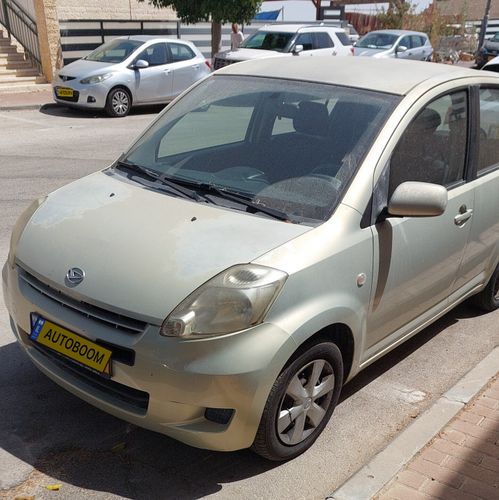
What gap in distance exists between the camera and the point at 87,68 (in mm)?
13883

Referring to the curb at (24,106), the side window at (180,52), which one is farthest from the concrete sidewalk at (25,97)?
the side window at (180,52)

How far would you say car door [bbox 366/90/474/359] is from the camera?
3.34 metres

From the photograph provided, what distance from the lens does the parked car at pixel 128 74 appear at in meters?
13.6

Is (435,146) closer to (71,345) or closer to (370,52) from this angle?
(71,345)

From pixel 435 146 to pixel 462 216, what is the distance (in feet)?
1.58

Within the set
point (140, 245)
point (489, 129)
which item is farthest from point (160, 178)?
point (489, 129)

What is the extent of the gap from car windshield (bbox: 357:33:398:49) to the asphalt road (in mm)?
18494

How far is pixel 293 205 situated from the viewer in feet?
10.5

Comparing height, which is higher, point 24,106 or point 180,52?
point 180,52

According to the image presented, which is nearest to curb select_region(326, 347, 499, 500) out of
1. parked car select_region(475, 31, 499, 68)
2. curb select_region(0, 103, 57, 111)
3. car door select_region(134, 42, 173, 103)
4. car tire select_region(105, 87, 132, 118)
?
car tire select_region(105, 87, 132, 118)

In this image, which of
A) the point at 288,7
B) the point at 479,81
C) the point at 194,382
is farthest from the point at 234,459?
the point at 288,7

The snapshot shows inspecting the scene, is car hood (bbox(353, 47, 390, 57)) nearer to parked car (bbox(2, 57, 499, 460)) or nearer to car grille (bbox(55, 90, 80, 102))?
car grille (bbox(55, 90, 80, 102))

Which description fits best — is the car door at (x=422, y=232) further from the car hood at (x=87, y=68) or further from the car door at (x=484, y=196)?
the car hood at (x=87, y=68)

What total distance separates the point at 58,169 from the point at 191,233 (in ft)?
20.8
